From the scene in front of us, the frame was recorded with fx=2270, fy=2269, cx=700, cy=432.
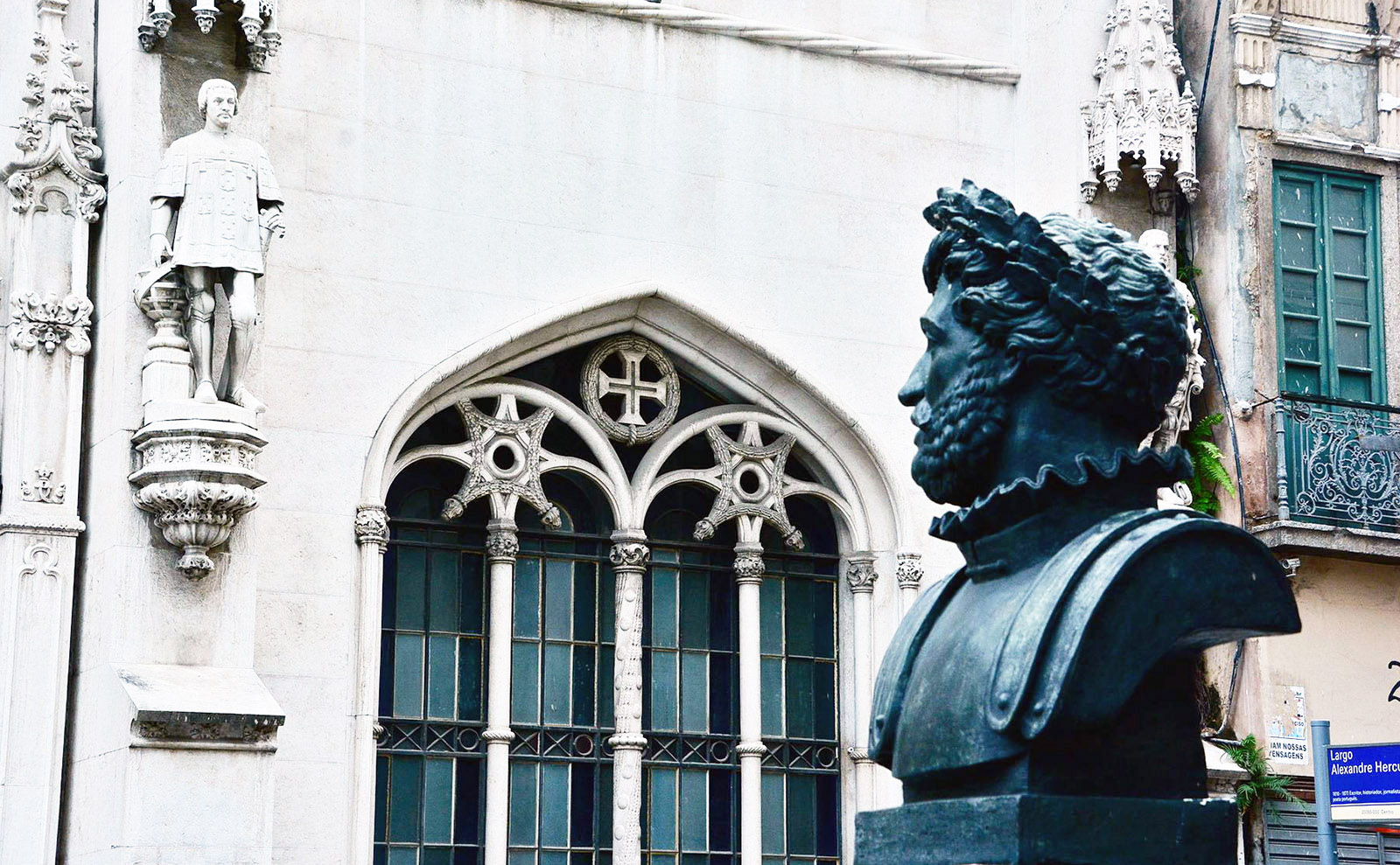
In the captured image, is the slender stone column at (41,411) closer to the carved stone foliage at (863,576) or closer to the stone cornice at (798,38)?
the stone cornice at (798,38)

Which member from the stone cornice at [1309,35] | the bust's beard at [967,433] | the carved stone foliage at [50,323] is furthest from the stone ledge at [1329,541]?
the bust's beard at [967,433]

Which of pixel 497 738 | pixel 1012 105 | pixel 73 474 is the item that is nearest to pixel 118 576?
pixel 73 474

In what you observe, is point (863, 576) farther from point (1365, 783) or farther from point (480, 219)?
point (1365, 783)

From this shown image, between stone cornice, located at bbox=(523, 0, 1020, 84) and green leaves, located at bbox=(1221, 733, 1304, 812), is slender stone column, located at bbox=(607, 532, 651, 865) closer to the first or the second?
stone cornice, located at bbox=(523, 0, 1020, 84)

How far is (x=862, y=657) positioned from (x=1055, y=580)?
991cm

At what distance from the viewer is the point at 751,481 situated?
1448 centimetres

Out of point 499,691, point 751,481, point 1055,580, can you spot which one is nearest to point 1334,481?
point 751,481

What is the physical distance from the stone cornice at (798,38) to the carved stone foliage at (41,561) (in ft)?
15.3

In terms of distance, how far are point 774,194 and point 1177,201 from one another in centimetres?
305

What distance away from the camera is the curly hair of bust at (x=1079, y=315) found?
14.8 feet

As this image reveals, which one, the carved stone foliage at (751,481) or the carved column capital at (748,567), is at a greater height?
the carved stone foliage at (751,481)

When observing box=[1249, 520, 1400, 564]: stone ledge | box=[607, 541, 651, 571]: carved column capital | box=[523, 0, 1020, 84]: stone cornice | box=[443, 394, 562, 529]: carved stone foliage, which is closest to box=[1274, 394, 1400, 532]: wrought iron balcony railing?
box=[1249, 520, 1400, 564]: stone ledge

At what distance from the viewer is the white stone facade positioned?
36.8 ft

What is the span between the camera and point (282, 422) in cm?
1270
